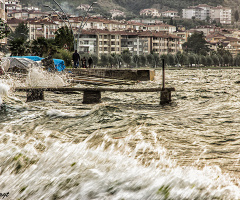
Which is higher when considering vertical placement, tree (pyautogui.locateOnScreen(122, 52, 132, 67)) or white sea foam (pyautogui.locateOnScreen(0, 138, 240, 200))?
tree (pyautogui.locateOnScreen(122, 52, 132, 67))

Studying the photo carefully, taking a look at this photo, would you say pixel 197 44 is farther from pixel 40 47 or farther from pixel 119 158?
pixel 119 158

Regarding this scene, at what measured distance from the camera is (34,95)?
15039 mm

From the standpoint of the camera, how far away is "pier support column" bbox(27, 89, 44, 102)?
14728 millimetres

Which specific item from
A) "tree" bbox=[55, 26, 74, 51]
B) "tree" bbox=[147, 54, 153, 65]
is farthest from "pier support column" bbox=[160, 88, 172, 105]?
"tree" bbox=[147, 54, 153, 65]

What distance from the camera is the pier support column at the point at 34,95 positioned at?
1473cm

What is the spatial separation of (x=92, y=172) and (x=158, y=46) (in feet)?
559

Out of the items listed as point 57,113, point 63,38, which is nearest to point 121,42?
point 63,38

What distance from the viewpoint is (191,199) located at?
203 inches

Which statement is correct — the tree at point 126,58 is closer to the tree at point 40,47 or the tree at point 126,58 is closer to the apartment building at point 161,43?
the apartment building at point 161,43

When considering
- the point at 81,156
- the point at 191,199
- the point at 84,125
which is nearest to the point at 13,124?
the point at 84,125

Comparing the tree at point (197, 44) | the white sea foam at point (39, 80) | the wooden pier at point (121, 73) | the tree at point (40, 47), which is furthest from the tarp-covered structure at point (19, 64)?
the tree at point (197, 44)

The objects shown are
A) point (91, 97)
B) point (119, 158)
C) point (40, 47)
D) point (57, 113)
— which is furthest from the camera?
point (40, 47)

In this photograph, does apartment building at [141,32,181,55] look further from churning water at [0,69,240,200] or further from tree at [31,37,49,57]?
churning water at [0,69,240,200]

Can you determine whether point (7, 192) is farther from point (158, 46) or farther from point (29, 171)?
point (158, 46)
